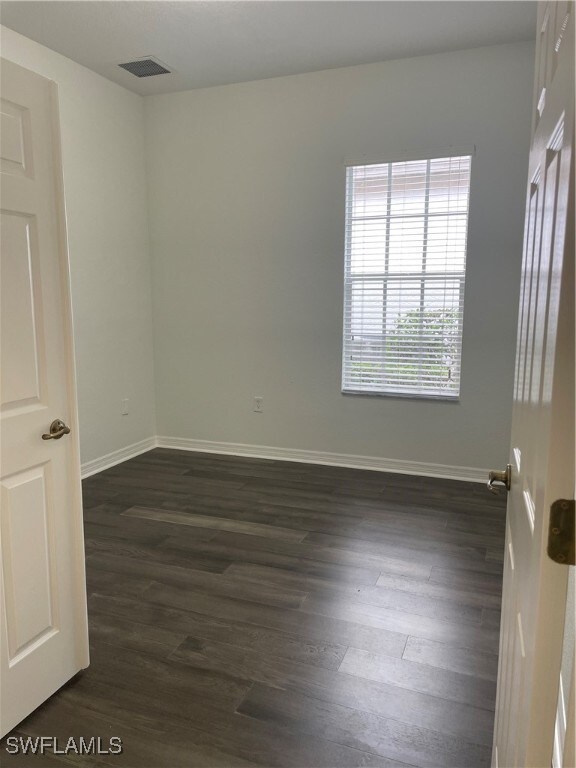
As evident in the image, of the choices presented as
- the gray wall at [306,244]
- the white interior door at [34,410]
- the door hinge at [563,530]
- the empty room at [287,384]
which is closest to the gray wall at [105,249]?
the empty room at [287,384]

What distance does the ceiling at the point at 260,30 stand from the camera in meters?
3.29

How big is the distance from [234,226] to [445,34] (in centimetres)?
214

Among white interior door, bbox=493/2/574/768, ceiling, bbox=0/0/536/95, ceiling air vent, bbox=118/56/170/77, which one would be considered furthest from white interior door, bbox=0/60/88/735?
ceiling air vent, bbox=118/56/170/77

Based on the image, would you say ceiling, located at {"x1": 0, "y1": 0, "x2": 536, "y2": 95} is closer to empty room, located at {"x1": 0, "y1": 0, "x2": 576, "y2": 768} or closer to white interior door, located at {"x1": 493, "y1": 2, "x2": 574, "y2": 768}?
empty room, located at {"x1": 0, "y1": 0, "x2": 576, "y2": 768}

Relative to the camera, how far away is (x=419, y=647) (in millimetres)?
2199

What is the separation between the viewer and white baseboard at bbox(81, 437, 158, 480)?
4418mm


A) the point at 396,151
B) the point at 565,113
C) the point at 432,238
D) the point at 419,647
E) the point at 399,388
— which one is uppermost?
the point at 396,151

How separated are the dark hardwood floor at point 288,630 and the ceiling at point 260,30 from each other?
3.21 metres

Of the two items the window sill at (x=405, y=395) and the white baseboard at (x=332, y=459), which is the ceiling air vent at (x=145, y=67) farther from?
the white baseboard at (x=332, y=459)

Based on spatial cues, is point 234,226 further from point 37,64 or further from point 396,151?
point 37,64

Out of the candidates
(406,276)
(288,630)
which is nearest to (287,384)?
(406,276)

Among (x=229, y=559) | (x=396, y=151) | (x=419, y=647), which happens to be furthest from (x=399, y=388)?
(x=419, y=647)

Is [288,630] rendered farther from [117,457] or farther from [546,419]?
[117,457]

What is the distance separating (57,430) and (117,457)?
3.06m
